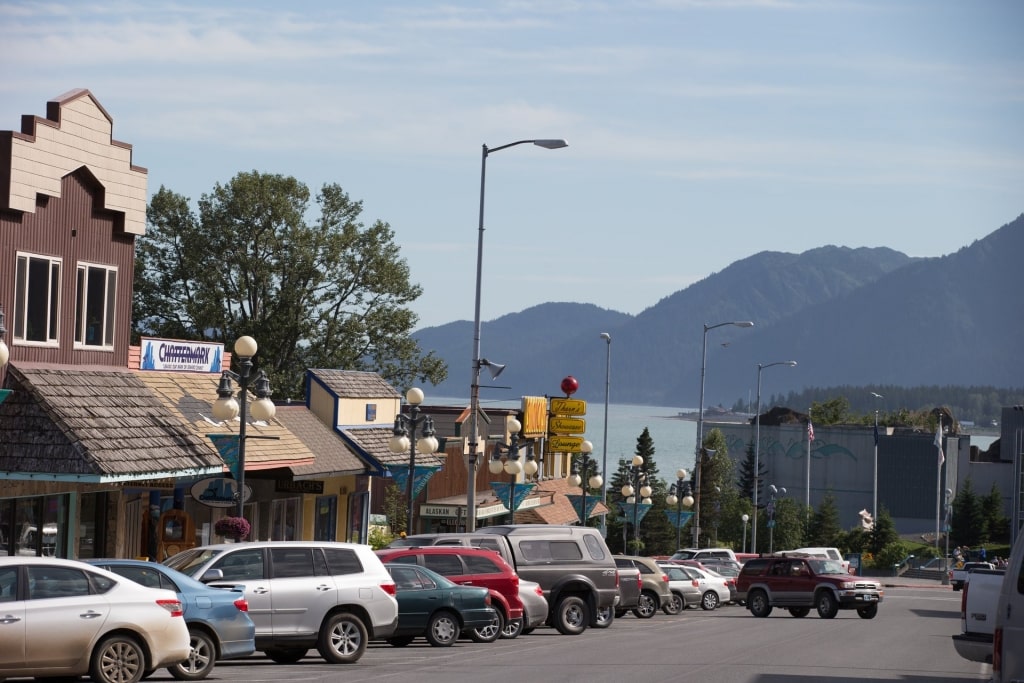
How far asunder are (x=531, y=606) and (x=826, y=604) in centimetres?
1631

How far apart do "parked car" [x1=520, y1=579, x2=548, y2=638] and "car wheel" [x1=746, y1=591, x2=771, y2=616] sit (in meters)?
15.6

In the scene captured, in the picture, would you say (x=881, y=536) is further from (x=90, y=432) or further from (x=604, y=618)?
(x=90, y=432)

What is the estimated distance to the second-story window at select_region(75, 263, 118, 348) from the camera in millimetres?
27312

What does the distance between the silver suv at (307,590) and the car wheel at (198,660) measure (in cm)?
158

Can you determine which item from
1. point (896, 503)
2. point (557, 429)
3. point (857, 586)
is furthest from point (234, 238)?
point (896, 503)

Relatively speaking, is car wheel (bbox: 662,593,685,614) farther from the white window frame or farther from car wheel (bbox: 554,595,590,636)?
the white window frame

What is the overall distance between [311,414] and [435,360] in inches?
1426

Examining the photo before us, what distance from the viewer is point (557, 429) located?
44.3 m

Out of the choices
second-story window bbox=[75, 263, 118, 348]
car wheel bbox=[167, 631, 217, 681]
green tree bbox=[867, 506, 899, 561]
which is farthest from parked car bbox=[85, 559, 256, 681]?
green tree bbox=[867, 506, 899, 561]

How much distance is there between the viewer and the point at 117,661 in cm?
1545

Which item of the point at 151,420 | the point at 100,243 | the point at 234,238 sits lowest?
the point at 151,420

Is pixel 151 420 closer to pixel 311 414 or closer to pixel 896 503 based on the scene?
pixel 311 414

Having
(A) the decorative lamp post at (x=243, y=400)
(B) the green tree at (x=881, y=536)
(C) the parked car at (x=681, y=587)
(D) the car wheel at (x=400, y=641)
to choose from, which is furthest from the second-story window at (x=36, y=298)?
(B) the green tree at (x=881, y=536)

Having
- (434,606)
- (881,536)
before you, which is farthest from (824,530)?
(434,606)
